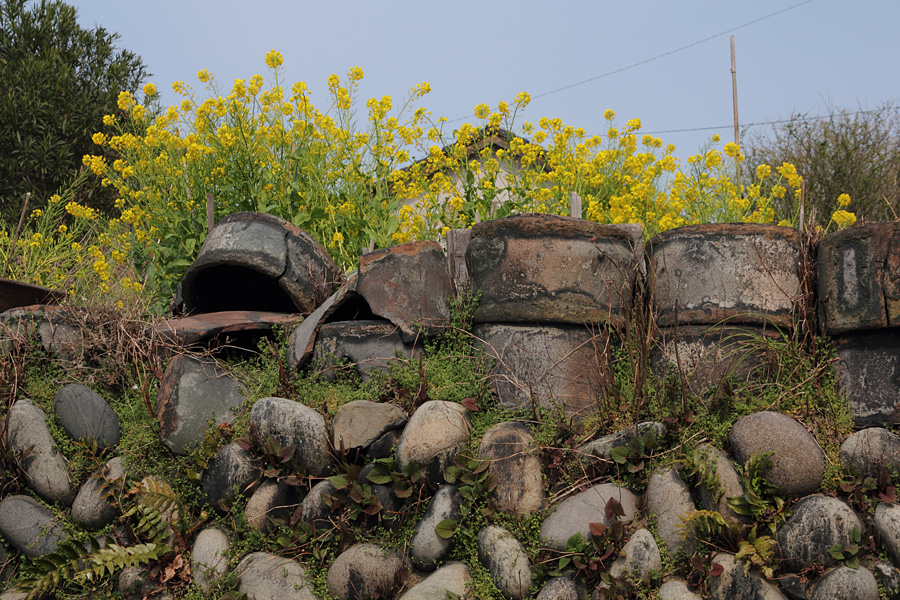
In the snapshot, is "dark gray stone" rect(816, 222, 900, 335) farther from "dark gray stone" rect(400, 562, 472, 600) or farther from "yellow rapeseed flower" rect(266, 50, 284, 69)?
"yellow rapeseed flower" rect(266, 50, 284, 69)

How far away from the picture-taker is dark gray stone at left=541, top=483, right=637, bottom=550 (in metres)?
3.39

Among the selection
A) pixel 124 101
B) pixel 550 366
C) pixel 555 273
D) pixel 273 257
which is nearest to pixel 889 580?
pixel 550 366

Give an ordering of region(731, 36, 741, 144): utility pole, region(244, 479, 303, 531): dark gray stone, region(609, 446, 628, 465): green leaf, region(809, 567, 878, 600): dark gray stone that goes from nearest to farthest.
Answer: region(809, 567, 878, 600): dark gray stone
region(609, 446, 628, 465): green leaf
region(244, 479, 303, 531): dark gray stone
region(731, 36, 741, 144): utility pole

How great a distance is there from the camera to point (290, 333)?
467 centimetres

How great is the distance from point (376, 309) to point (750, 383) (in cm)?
204

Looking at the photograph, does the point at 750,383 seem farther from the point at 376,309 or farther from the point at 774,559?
the point at 376,309

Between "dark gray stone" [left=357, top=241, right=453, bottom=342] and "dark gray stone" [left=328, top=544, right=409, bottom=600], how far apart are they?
1.22 metres

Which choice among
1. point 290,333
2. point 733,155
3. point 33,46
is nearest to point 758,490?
point 290,333

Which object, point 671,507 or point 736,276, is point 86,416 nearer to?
point 671,507

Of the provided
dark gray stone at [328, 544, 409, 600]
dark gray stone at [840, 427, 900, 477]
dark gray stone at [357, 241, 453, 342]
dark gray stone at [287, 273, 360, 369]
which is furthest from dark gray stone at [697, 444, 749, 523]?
dark gray stone at [287, 273, 360, 369]

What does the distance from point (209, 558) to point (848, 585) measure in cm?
298

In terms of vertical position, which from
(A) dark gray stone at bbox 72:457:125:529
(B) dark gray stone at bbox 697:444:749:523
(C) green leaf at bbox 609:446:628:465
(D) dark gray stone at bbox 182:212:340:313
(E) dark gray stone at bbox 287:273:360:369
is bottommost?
(A) dark gray stone at bbox 72:457:125:529

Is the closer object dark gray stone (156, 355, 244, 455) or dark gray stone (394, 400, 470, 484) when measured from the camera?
dark gray stone (394, 400, 470, 484)

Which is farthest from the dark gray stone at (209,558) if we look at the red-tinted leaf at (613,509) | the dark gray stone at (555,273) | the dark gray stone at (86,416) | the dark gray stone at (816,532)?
the dark gray stone at (816,532)
